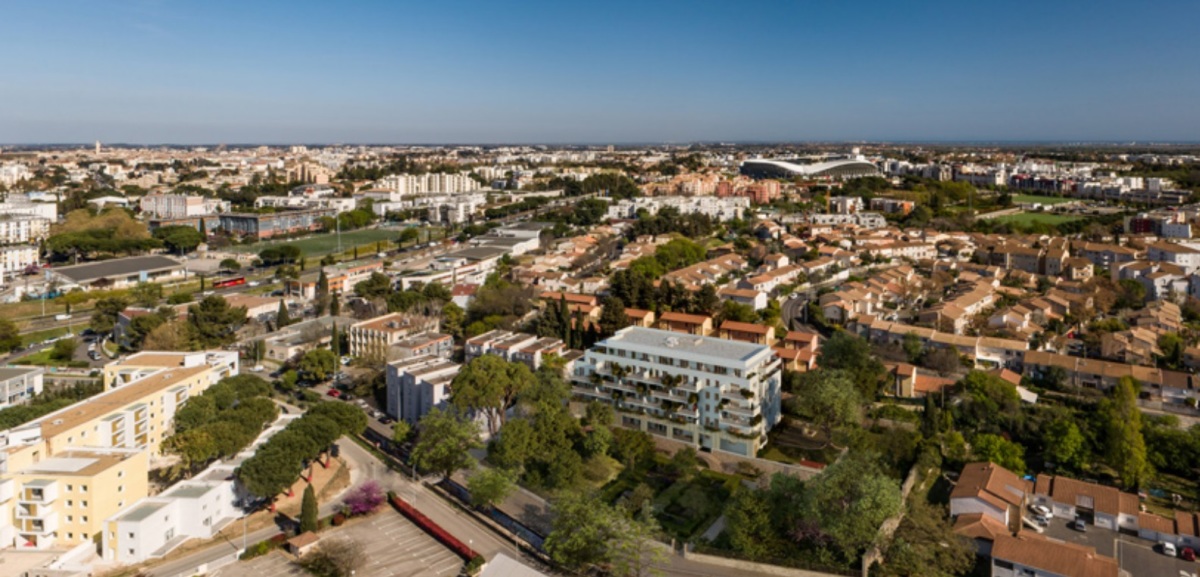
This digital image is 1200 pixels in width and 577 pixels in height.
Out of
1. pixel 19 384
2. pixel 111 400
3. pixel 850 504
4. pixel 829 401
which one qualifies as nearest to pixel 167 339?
pixel 19 384

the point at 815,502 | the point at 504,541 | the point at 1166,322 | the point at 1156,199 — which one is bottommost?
the point at 504,541

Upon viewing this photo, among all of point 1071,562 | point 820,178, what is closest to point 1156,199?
point 820,178

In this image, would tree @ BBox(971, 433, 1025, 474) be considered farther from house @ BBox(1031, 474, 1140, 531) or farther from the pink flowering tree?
the pink flowering tree

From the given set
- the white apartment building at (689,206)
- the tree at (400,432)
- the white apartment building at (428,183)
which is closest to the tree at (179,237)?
the white apartment building at (689,206)

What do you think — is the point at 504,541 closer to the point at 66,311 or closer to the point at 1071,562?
the point at 1071,562

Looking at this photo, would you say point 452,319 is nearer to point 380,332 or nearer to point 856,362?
point 380,332
